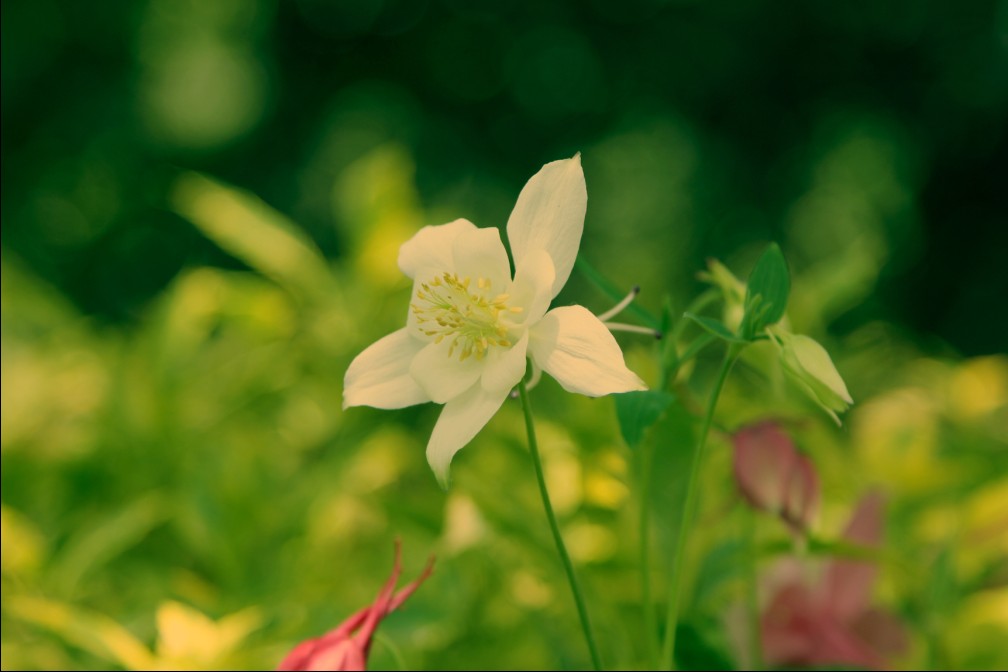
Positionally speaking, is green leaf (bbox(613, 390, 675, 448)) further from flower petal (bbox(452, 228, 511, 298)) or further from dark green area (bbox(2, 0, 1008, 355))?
dark green area (bbox(2, 0, 1008, 355))

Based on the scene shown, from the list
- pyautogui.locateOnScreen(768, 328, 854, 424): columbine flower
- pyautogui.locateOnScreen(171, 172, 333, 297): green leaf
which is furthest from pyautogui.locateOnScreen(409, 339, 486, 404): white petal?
pyautogui.locateOnScreen(171, 172, 333, 297): green leaf

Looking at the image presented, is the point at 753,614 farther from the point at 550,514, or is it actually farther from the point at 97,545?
the point at 97,545

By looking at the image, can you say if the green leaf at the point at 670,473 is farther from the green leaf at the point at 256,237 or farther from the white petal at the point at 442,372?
the green leaf at the point at 256,237

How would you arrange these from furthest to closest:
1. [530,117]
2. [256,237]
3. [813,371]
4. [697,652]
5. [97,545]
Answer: [530,117]
[256,237]
[97,545]
[697,652]
[813,371]

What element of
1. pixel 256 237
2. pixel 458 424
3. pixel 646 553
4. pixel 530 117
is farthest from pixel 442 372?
pixel 530 117

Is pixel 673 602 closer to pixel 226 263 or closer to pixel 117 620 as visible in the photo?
pixel 117 620

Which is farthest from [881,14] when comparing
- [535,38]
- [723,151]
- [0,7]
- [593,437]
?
[593,437]

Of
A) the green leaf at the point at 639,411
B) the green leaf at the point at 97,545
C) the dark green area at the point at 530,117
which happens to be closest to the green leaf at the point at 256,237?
the green leaf at the point at 97,545
